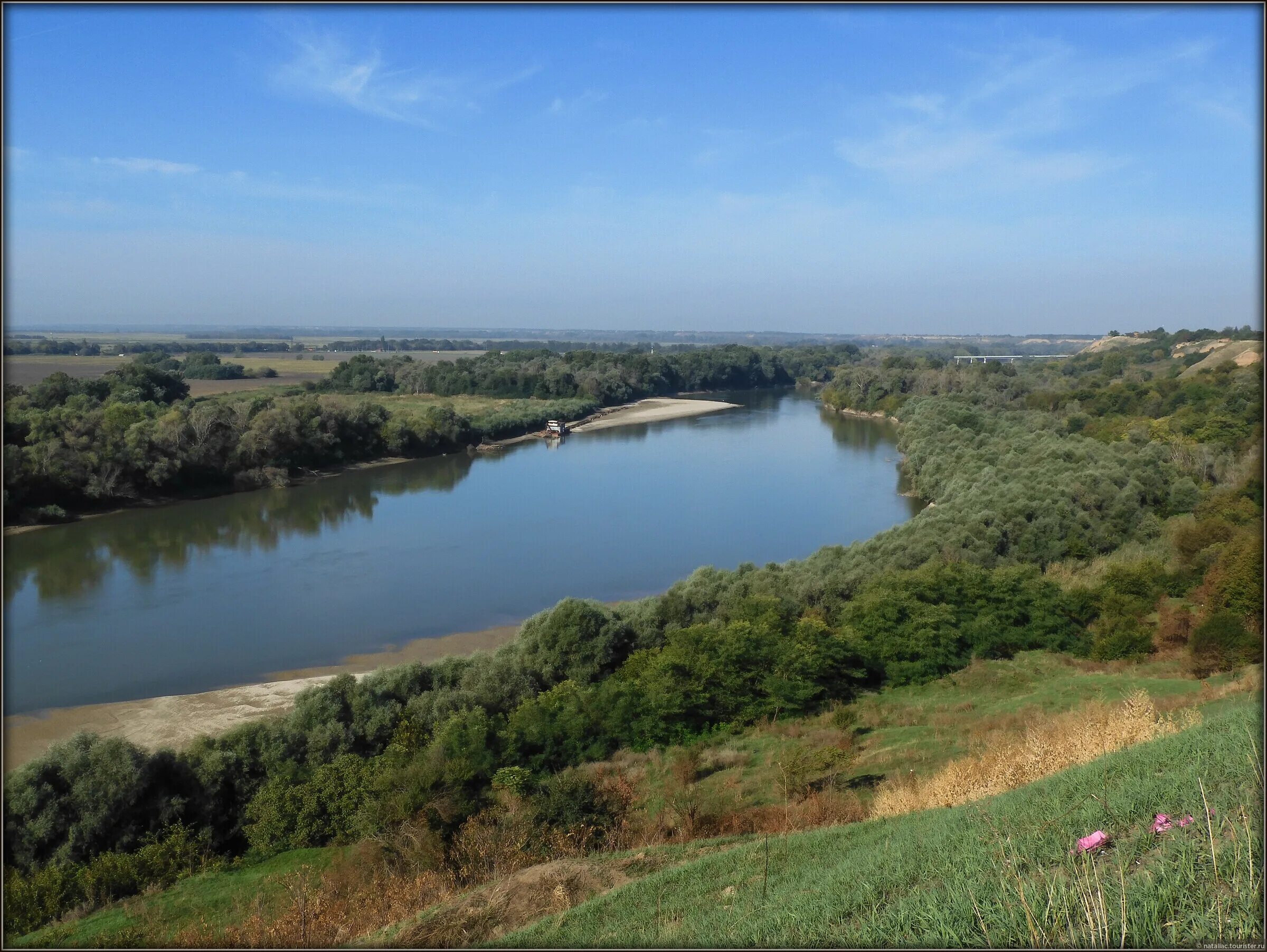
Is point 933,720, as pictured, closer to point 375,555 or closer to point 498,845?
point 498,845

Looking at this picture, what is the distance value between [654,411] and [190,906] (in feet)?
132

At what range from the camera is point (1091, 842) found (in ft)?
9.77

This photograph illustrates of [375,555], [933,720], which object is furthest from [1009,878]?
[375,555]

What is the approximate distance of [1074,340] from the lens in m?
115

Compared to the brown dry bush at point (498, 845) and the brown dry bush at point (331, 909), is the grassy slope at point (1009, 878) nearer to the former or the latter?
the brown dry bush at point (331, 909)

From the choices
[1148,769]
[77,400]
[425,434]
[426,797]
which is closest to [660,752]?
[426,797]

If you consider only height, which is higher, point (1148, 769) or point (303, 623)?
point (1148, 769)

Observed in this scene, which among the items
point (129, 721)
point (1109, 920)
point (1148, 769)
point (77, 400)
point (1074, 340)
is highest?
point (1074, 340)

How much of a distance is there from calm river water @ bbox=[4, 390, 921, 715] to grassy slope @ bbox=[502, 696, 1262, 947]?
5667 millimetres

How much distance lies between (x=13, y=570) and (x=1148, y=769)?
17.7m

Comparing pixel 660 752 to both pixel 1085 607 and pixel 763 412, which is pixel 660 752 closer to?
pixel 1085 607

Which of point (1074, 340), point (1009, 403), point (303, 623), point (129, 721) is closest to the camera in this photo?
point (129, 721)

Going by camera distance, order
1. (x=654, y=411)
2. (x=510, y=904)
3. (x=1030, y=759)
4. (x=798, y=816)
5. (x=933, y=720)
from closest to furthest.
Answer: (x=510, y=904) → (x=1030, y=759) → (x=798, y=816) → (x=933, y=720) → (x=654, y=411)

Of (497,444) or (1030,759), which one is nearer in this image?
(1030,759)
